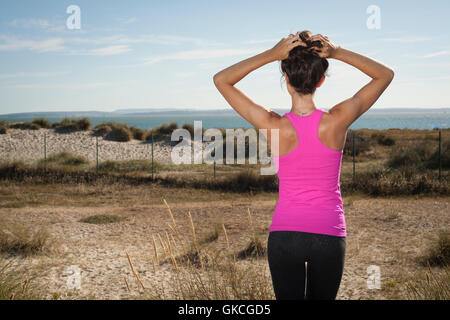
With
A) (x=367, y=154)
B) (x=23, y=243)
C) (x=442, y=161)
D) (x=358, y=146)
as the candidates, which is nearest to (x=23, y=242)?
(x=23, y=243)

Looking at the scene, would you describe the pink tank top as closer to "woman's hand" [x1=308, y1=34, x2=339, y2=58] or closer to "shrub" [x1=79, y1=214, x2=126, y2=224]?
"woman's hand" [x1=308, y1=34, x2=339, y2=58]

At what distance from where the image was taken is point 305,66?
5.68 feet

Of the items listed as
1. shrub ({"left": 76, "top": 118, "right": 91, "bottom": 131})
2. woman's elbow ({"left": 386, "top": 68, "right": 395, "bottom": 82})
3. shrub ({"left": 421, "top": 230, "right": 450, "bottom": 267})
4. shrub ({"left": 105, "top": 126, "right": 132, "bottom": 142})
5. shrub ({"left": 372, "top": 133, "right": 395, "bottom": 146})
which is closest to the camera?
woman's elbow ({"left": 386, "top": 68, "right": 395, "bottom": 82})

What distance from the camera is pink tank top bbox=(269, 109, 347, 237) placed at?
174 cm

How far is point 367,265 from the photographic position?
22.1ft

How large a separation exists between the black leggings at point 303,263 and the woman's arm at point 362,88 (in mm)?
494

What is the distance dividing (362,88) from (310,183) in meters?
0.49

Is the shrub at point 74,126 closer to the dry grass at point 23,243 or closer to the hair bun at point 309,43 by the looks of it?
the dry grass at point 23,243

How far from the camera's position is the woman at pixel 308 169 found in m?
1.72

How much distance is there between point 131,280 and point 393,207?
307 inches

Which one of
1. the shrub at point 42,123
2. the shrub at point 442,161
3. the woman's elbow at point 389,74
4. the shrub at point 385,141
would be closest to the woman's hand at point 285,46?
the woman's elbow at point 389,74

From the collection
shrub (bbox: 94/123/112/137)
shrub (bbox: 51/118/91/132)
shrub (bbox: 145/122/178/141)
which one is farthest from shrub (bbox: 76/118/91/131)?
shrub (bbox: 145/122/178/141)
